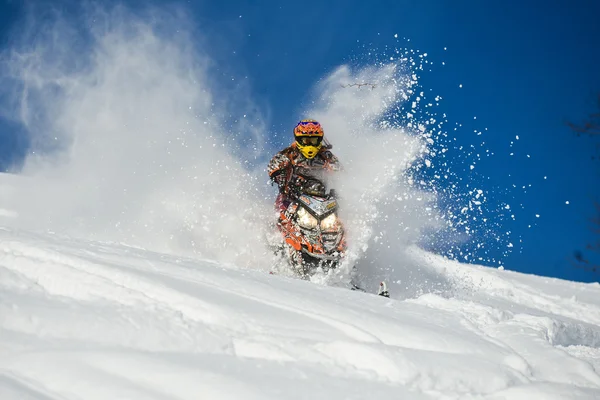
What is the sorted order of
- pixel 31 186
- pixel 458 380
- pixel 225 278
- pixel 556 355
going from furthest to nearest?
1. pixel 31 186
2. pixel 225 278
3. pixel 556 355
4. pixel 458 380

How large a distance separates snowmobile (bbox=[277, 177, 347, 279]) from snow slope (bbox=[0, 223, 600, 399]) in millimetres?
2696

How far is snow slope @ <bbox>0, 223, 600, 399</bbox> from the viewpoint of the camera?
1884 mm

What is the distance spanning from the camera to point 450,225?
8828mm

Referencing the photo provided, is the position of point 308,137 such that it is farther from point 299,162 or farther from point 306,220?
point 306,220

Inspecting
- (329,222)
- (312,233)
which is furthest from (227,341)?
(329,222)

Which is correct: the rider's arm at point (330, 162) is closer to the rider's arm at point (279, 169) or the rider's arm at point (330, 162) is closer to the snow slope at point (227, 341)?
the rider's arm at point (279, 169)

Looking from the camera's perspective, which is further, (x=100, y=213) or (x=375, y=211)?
(x=100, y=213)

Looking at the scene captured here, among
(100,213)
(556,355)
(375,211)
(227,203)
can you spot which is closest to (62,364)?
(556,355)

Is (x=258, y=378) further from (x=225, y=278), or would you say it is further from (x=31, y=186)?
(x=31, y=186)

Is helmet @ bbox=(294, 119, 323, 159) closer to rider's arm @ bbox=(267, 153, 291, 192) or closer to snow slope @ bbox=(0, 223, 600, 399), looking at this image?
rider's arm @ bbox=(267, 153, 291, 192)

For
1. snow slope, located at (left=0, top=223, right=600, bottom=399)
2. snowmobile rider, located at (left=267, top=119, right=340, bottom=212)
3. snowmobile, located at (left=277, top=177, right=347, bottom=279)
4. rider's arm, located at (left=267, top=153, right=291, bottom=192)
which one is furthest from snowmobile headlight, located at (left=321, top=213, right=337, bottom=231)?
snow slope, located at (left=0, top=223, right=600, bottom=399)

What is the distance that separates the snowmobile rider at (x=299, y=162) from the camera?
23.1 ft

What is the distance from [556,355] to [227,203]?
6.52 m

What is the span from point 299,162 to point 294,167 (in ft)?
0.39
